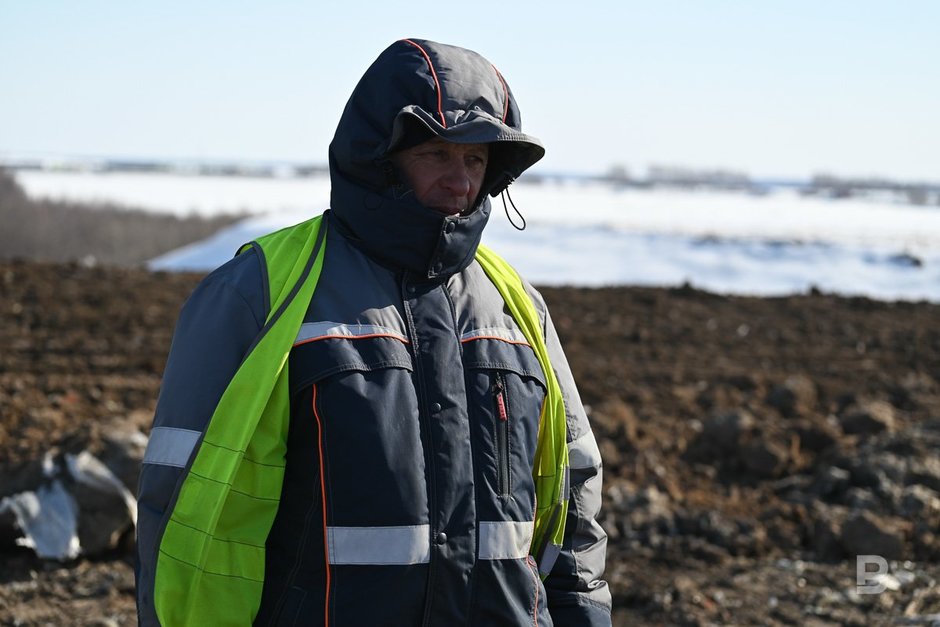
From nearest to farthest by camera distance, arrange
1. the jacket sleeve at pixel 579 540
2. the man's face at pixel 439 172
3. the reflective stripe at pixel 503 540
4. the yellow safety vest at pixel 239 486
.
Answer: the yellow safety vest at pixel 239 486, the reflective stripe at pixel 503 540, the man's face at pixel 439 172, the jacket sleeve at pixel 579 540

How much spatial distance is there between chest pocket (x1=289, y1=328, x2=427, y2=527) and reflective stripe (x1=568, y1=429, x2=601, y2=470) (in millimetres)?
456

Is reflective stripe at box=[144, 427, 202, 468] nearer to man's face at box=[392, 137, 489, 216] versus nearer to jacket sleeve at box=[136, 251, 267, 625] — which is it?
jacket sleeve at box=[136, 251, 267, 625]

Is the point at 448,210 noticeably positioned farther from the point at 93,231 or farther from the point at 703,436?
the point at 93,231

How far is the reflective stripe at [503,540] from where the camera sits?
7.09 feet

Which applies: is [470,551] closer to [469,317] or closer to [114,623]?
[469,317]

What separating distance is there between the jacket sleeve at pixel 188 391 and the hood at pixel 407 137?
284 millimetres

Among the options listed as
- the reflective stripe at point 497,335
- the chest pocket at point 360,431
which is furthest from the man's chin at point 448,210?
the chest pocket at point 360,431

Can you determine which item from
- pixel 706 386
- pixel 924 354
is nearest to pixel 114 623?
A: pixel 706 386

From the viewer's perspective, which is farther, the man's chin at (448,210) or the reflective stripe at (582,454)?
the reflective stripe at (582,454)

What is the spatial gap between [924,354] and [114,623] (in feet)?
28.4

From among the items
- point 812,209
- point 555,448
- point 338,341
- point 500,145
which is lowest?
point 812,209

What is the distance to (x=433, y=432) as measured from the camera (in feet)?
6.96

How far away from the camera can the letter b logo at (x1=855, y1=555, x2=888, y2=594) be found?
5426 millimetres

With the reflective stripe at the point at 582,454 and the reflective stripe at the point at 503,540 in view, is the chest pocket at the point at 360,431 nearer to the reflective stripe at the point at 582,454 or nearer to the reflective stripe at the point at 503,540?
the reflective stripe at the point at 503,540
